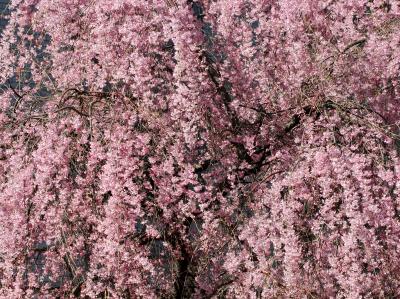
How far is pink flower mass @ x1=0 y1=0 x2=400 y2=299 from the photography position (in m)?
4.44

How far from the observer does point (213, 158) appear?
5.07 metres

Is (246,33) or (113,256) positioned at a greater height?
(246,33)

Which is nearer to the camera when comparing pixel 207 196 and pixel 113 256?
pixel 113 256

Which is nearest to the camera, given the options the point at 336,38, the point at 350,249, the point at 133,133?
the point at 350,249

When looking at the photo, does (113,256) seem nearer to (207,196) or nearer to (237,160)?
(207,196)

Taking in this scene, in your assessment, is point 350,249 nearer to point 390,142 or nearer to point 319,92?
point 390,142

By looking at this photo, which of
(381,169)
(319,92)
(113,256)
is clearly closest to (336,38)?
(319,92)

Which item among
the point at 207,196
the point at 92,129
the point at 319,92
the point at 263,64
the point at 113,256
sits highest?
the point at 263,64

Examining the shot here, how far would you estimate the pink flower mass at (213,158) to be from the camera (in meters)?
4.44

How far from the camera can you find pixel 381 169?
4473 millimetres

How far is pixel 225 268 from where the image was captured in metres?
4.89

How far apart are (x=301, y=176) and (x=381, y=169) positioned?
1.62 feet

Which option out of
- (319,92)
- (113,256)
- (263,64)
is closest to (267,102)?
(263,64)

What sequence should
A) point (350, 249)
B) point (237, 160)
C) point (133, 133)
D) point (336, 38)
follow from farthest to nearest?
point (336, 38) < point (237, 160) < point (133, 133) < point (350, 249)
